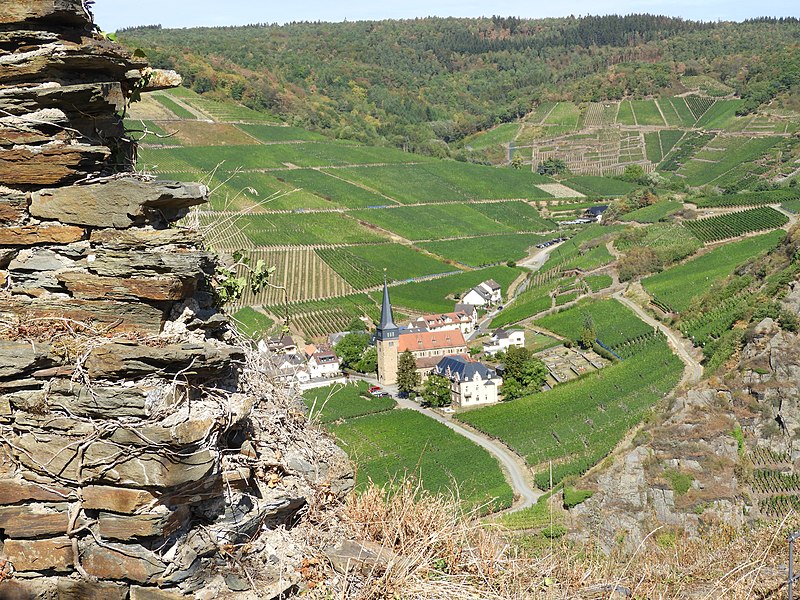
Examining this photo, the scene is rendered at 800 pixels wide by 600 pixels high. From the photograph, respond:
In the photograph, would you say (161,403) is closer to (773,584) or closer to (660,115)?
(773,584)

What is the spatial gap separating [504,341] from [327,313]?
1538 centimetres

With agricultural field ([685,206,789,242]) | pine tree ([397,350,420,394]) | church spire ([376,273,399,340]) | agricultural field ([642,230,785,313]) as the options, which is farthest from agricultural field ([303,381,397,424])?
agricultural field ([685,206,789,242])

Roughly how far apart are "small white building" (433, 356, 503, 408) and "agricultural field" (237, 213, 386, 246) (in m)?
32.4

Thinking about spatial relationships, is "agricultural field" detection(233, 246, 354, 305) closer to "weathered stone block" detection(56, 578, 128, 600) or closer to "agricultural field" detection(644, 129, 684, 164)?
"weathered stone block" detection(56, 578, 128, 600)

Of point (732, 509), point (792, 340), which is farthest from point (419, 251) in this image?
point (732, 509)

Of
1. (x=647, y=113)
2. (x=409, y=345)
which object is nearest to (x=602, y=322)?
(x=409, y=345)

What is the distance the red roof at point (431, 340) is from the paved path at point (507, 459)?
6.76 meters

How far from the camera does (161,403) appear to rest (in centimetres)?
612

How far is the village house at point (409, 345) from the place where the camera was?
53.4 metres

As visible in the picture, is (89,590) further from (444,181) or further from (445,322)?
(444,181)

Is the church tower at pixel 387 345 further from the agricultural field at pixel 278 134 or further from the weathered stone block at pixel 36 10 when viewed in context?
the agricultural field at pixel 278 134

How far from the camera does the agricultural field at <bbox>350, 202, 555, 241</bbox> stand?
8994 cm

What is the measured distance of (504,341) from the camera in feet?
185

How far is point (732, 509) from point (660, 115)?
125 m
